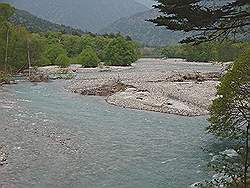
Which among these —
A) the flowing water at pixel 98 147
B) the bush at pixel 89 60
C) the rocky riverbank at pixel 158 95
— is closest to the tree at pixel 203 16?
the flowing water at pixel 98 147

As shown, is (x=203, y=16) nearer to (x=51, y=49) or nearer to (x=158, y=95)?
(x=158, y=95)

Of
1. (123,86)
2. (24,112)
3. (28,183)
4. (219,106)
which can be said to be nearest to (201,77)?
(123,86)

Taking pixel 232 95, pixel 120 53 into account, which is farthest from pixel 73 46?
pixel 232 95

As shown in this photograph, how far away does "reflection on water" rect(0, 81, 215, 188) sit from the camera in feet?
49.6

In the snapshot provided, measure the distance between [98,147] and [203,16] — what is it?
14.1 metres

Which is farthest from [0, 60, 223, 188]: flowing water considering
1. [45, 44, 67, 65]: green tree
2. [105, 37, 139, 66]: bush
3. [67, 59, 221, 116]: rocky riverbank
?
[105, 37, 139, 66]: bush

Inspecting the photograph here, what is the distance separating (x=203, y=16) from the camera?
6.70 meters

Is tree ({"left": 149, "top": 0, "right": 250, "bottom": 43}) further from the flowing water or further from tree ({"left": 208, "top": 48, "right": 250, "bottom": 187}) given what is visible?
Answer: tree ({"left": 208, "top": 48, "right": 250, "bottom": 187})

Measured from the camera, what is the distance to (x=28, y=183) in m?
14.3

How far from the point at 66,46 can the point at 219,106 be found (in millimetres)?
91825

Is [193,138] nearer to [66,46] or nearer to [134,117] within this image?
[134,117]

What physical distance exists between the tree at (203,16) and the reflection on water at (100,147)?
8.27m

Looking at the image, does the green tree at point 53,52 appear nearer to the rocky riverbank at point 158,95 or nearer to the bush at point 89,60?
the bush at point 89,60

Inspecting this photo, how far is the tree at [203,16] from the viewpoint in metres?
6.66
